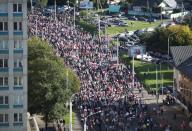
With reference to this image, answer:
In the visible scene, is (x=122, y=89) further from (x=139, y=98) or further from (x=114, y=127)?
(x=114, y=127)

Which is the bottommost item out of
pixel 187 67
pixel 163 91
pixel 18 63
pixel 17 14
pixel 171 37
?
pixel 163 91

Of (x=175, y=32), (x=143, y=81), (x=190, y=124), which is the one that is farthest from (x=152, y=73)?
(x=190, y=124)

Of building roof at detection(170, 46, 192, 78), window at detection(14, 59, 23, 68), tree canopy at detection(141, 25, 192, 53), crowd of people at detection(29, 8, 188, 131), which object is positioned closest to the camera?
window at detection(14, 59, 23, 68)

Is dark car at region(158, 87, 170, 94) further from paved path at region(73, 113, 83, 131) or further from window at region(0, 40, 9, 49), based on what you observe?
window at region(0, 40, 9, 49)

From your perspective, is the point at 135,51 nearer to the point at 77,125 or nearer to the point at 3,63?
the point at 77,125

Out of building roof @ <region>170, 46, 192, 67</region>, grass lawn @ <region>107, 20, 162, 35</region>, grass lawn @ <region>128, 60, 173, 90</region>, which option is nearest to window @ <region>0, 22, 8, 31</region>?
building roof @ <region>170, 46, 192, 67</region>

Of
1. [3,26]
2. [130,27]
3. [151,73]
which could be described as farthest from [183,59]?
[130,27]
